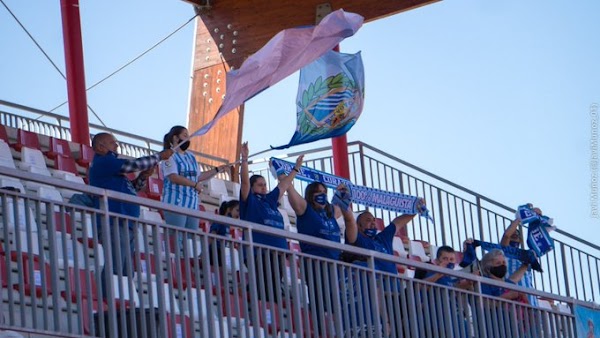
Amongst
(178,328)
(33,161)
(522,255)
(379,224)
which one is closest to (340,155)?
(379,224)

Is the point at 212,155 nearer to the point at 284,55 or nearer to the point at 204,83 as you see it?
the point at 204,83

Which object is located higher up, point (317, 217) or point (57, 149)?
point (57, 149)

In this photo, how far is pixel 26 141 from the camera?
45.2 feet

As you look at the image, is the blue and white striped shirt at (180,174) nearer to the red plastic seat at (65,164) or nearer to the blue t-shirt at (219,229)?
the blue t-shirt at (219,229)

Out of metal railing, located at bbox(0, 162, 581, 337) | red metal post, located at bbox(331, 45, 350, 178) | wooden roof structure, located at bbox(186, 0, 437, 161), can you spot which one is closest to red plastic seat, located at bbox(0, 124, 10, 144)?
metal railing, located at bbox(0, 162, 581, 337)

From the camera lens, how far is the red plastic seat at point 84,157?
14328mm

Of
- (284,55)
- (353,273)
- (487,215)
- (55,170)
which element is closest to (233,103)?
(284,55)

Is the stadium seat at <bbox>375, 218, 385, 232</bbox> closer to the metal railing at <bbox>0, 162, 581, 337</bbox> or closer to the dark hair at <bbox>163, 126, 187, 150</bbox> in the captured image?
the metal railing at <bbox>0, 162, 581, 337</bbox>

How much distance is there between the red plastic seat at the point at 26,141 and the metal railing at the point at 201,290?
8.86 ft

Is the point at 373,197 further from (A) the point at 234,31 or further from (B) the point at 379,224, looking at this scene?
(A) the point at 234,31

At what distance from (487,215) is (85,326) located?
1083 cm

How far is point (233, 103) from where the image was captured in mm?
11367

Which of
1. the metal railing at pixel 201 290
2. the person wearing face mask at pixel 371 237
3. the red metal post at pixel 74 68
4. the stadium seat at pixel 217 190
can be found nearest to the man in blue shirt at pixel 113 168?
the metal railing at pixel 201 290

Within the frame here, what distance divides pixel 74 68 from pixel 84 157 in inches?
86.2
